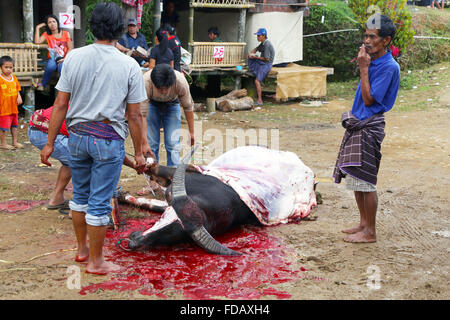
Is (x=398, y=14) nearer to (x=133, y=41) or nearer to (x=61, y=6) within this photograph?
(x=133, y=41)

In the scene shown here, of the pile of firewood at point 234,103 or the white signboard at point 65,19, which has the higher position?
the white signboard at point 65,19

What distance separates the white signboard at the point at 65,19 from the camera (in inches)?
375

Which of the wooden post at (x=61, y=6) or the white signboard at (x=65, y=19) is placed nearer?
the white signboard at (x=65, y=19)

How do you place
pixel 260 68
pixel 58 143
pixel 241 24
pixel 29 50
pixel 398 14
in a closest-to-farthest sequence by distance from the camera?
pixel 58 143 < pixel 29 50 < pixel 260 68 < pixel 241 24 < pixel 398 14

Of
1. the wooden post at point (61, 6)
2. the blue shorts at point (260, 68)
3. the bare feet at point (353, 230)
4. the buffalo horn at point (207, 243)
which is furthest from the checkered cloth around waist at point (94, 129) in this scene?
the blue shorts at point (260, 68)

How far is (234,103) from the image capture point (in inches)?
480

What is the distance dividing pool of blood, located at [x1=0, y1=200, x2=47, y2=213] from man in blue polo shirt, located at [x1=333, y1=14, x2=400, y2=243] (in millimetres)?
3061

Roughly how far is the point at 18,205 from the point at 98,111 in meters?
2.27

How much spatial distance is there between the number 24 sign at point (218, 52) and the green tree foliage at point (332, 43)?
5.50 metres

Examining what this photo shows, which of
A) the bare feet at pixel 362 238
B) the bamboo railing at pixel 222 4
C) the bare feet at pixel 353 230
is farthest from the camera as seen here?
the bamboo railing at pixel 222 4

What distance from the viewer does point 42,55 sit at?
33.2ft

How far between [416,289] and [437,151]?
16.9ft

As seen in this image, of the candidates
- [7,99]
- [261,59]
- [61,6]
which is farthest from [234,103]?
[7,99]

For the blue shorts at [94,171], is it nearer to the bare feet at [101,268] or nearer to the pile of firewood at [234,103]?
the bare feet at [101,268]
